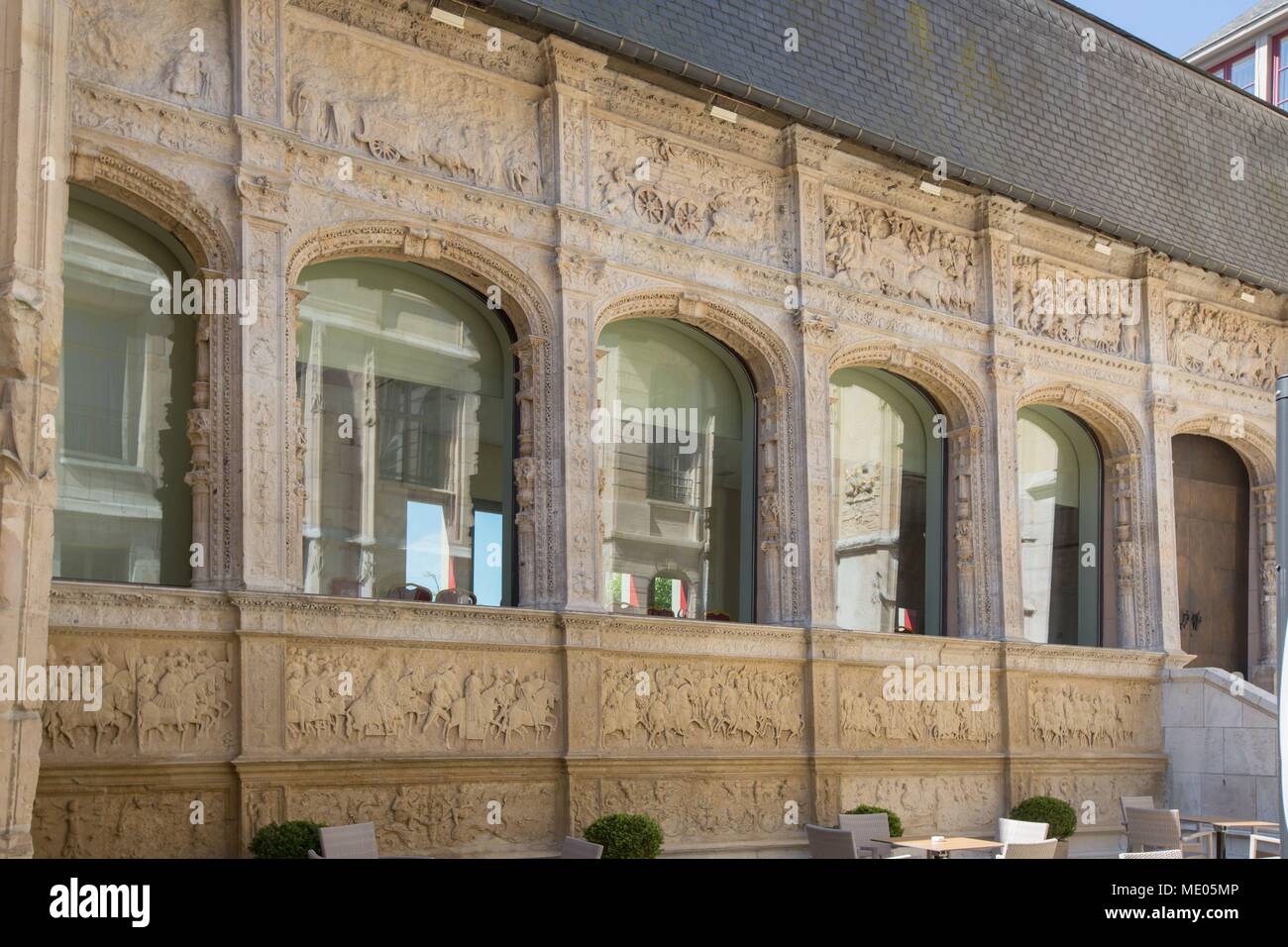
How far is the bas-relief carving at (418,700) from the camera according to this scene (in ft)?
37.6

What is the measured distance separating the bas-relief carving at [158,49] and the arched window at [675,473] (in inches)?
187

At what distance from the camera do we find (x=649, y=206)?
1442cm

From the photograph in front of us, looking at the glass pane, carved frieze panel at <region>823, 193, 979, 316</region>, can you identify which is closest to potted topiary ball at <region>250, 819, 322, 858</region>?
carved frieze panel at <region>823, 193, 979, 316</region>

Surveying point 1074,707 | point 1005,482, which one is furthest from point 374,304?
point 1074,707

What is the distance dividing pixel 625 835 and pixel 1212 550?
12.3 m

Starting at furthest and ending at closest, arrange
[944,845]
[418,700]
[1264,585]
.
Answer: [1264,585] → [418,700] → [944,845]

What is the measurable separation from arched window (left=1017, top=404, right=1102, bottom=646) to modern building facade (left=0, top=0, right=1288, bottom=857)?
57mm

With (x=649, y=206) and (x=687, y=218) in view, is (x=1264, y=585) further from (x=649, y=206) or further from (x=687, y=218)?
(x=649, y=206)

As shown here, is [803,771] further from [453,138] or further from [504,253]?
[453,138]
